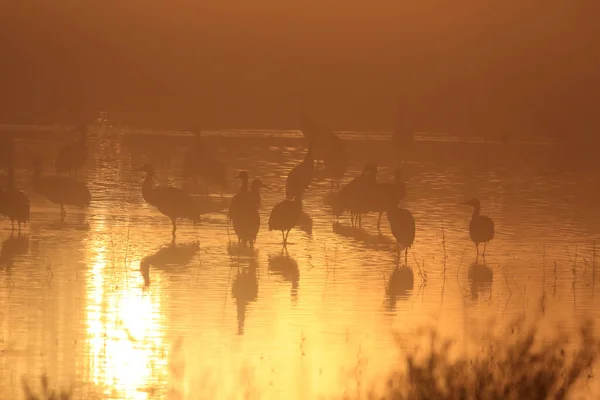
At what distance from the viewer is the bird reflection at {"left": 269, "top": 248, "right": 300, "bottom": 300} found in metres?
11.7

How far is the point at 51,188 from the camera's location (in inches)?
646

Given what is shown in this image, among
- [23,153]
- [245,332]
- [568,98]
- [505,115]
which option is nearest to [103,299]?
[245,332]

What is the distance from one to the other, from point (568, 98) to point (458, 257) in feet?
127

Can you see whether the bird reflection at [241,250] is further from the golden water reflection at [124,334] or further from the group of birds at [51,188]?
the group of birds at [51,188]

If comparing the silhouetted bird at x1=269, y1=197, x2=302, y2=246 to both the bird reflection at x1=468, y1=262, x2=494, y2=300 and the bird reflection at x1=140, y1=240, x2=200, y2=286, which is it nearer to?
the bird reflection at x1=140, y1=240, x2=200, y2=286

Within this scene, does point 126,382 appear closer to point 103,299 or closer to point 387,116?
point 103,299

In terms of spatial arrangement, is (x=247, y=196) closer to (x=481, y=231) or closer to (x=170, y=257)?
(x=170, y=257)

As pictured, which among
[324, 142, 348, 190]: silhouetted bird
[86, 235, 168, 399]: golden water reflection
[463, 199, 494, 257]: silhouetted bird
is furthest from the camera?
[324, 142, 348, 190]: silhouetted bird

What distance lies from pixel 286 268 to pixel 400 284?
1.26 metres

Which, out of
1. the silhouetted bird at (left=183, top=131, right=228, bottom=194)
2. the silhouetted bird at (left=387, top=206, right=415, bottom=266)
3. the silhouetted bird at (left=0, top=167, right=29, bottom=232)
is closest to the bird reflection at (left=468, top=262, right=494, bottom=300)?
the silhouetted bird at (left=387, top=206, right=415, bottom=266)

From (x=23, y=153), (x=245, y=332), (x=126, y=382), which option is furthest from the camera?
(x=23, y=153)

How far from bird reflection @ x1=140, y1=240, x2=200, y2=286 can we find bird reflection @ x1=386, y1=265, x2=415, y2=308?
2.05 metres

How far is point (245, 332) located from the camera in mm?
9445

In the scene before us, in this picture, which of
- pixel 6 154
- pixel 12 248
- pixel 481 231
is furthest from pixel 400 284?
pixel 6 154
